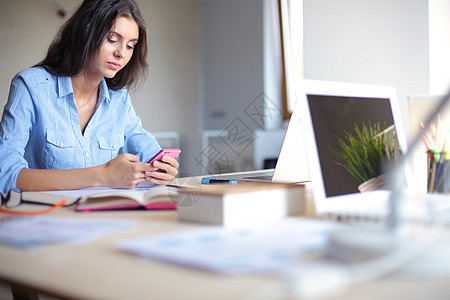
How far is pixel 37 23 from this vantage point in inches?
137

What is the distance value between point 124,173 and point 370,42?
3.64 feet

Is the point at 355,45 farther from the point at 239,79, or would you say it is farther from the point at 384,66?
→ the point at 239,79

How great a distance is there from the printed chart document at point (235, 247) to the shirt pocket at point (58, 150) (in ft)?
3.56

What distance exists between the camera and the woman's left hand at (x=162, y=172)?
4.13 feet

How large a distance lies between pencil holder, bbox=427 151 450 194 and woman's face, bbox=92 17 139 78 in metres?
1.11

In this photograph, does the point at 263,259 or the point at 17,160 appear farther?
the point at 17,160

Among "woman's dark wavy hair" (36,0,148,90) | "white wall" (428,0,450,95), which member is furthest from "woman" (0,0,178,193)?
"white wall" (428,0,450,95)

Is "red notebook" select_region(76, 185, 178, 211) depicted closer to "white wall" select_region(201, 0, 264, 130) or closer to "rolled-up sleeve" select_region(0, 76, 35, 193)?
"rolled-up sleeve" select_region(0, 76, 35, 193)

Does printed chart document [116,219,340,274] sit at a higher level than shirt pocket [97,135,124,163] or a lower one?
lower

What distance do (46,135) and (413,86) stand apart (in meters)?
1.29

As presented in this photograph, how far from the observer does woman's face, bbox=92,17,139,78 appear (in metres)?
1.63

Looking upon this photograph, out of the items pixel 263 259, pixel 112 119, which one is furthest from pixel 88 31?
pixel 263 259

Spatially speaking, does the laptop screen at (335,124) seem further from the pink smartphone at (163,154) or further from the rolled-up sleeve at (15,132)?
the rolled-up sleeve at (15,132)

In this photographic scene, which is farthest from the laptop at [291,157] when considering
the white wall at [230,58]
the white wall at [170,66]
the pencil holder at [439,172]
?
the white wall at [230,58]
